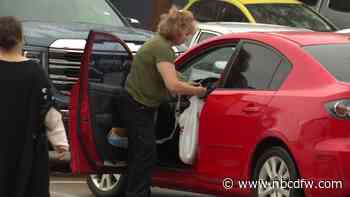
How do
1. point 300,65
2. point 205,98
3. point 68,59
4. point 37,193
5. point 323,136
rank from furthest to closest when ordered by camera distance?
point 68,59, point 205,98, point 300,65, point 323,136, point 37,193

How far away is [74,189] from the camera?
10.9 m

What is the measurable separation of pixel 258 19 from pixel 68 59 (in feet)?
20.0

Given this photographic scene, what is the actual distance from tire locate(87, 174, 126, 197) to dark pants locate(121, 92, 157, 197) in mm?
943

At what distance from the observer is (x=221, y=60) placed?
9.27 m

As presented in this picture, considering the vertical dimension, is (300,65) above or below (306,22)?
above

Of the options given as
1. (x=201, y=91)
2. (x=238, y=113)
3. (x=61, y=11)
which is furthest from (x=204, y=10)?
(x=238, y=113)

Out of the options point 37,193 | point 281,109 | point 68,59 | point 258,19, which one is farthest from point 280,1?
point 37,193

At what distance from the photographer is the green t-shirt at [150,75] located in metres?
8.92

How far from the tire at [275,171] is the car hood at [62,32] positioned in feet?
13.9

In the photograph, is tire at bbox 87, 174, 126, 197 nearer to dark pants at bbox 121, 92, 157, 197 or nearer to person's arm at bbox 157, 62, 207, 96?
dark pants at bbox 121, 92, 157, 197

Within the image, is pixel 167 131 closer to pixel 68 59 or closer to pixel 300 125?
pixel 300 125

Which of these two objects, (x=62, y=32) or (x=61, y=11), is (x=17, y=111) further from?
(x=61, y=11)

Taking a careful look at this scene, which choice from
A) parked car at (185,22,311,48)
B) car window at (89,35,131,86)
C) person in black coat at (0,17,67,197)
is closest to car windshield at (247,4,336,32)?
parked car at (185,22,311,48)

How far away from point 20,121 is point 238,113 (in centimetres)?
241
